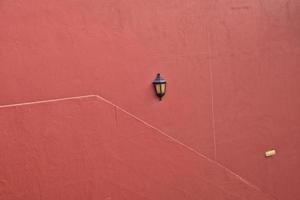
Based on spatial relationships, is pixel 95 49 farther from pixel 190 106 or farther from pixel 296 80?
pixel 296 80

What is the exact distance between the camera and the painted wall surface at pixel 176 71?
10.7ft

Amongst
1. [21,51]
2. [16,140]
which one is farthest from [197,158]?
[21,51]

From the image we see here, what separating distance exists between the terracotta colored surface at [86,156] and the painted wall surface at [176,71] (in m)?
0.02

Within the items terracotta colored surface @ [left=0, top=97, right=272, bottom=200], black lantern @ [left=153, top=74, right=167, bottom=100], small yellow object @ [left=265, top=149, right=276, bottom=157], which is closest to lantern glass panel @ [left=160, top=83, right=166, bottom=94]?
black lantern @ [left=153, top=74, right=167, bottom=100]

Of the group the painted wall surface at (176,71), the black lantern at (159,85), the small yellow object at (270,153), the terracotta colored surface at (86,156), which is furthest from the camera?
the small yellow object at (270,153)

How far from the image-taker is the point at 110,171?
3.05 meters

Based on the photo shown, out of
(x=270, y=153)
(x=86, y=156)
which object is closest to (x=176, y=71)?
(x=86, y=156)

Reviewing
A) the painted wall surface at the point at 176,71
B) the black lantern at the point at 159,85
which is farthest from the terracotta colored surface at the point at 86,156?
the black lantern at the point at 159,85

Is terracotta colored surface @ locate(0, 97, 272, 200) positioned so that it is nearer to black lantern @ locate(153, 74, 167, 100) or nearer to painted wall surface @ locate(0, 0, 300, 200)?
painted wall surface @ locate(0, 0, 300, 200)

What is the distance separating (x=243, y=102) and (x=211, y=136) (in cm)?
64

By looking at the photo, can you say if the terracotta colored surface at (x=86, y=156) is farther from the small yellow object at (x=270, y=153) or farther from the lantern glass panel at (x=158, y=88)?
the small yellow object at (x=270, y=153)

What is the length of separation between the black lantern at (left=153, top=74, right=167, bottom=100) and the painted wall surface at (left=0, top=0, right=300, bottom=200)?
0.21ft

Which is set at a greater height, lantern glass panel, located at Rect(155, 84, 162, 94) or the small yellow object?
lantern glass panel, located at Rect(155, 84, 162, 94)

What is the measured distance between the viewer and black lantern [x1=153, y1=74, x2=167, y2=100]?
12.9ft
